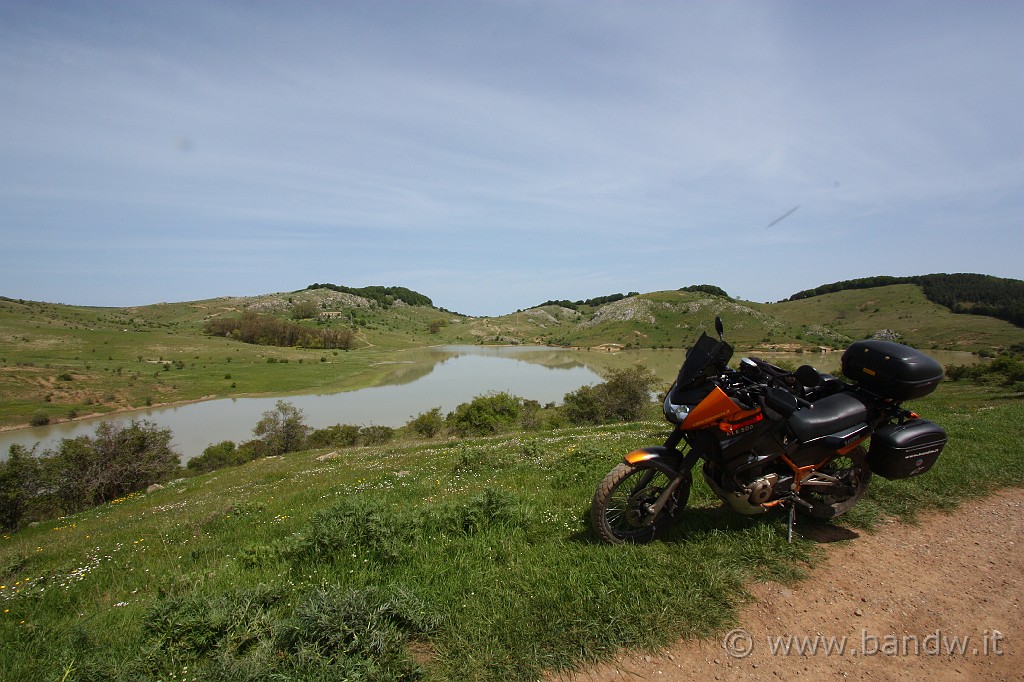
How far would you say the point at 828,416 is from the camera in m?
5.59

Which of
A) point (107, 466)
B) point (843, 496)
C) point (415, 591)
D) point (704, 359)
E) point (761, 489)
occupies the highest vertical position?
point (704, 359)

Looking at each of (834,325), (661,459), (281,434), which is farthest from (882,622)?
(834,325)

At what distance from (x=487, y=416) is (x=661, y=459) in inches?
1517

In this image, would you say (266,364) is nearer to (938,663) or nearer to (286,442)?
(286,442)

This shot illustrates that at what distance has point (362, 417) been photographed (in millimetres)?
56344

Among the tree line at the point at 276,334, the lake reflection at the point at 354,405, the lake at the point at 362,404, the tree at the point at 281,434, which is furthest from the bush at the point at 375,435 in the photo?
the tree line at the point at 276,334

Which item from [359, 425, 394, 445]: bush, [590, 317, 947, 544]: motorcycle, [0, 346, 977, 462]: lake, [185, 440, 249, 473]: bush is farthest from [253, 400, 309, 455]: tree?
[590, 317, 947, 544]: motorcycle

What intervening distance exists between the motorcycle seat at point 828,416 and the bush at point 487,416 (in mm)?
35857

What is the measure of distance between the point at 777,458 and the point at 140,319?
23301 cm

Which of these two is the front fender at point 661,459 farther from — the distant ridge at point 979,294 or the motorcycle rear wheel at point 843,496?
the distant ridge at point 979,294

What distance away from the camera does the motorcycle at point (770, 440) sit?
527 centimetres

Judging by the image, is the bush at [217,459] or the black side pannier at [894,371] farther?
the bush at [217,459]

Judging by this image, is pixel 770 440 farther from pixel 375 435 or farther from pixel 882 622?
pixel 375 435

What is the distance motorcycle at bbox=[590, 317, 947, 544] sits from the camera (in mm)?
5273
